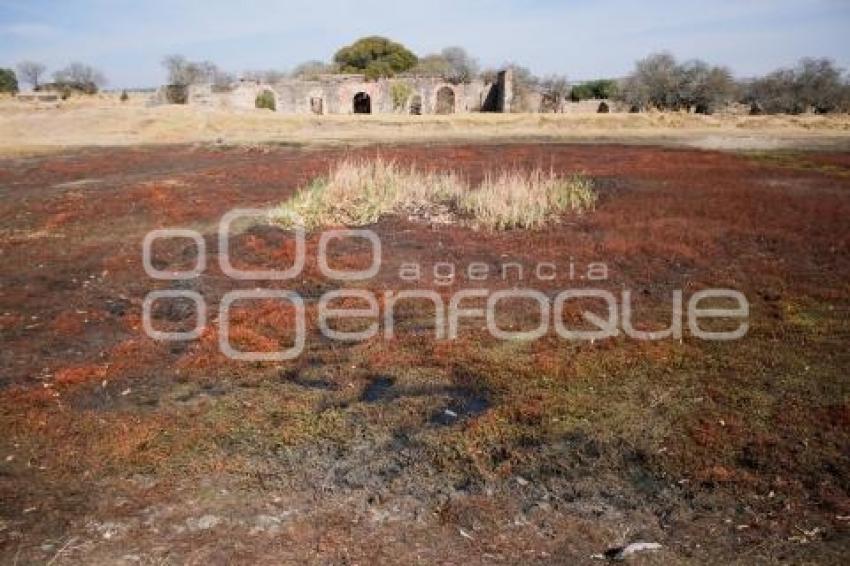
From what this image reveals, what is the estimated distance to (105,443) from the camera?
17.5 ft

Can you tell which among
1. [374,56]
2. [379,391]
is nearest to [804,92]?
[374,56]

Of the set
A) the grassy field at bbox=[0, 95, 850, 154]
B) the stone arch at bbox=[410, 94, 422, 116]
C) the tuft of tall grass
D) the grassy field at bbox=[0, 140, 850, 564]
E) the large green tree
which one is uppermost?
the large green tree

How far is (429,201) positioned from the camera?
1514cm

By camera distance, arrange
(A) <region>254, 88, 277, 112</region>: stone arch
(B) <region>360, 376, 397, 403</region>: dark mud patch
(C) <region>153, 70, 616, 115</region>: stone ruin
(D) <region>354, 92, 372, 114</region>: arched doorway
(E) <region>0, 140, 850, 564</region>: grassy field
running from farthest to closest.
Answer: (D) <region>354, 92, 372, 114</region>: arched doorway, (A) <region>254, 88, 277, 112</region>: stone arch, (C) <region>153, 70, 616, 115</region>: stone ruin, (B) <region>360, 376, 397, 403</region>: dark mud patch, (E) <region>0, 140, 850, 564</region>: grassy field

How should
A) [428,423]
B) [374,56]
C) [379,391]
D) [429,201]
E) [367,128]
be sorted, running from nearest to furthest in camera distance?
1. [428,423]
2. [379,391]
3. [429,201]
4. [367,128]
5. [374,56]

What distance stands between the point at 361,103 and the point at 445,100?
6.52 m

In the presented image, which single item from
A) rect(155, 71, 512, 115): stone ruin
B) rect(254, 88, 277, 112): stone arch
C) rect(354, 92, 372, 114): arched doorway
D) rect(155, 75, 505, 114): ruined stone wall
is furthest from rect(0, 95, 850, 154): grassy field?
rect(354, 92, 372, 114): arched doorway

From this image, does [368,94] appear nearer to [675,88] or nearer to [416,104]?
[416,104]

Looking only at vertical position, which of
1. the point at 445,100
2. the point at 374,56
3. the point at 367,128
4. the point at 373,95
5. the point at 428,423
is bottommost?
the point at 428,423

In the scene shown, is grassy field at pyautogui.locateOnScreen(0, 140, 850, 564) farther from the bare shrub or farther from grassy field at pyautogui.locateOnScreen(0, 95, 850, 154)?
the bare shrub

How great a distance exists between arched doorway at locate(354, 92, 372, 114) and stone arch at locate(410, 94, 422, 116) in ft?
11.0

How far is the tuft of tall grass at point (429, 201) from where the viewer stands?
13.5 metres

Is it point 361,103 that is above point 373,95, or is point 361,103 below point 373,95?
below

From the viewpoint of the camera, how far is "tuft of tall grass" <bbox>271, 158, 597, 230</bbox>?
13469 mm
